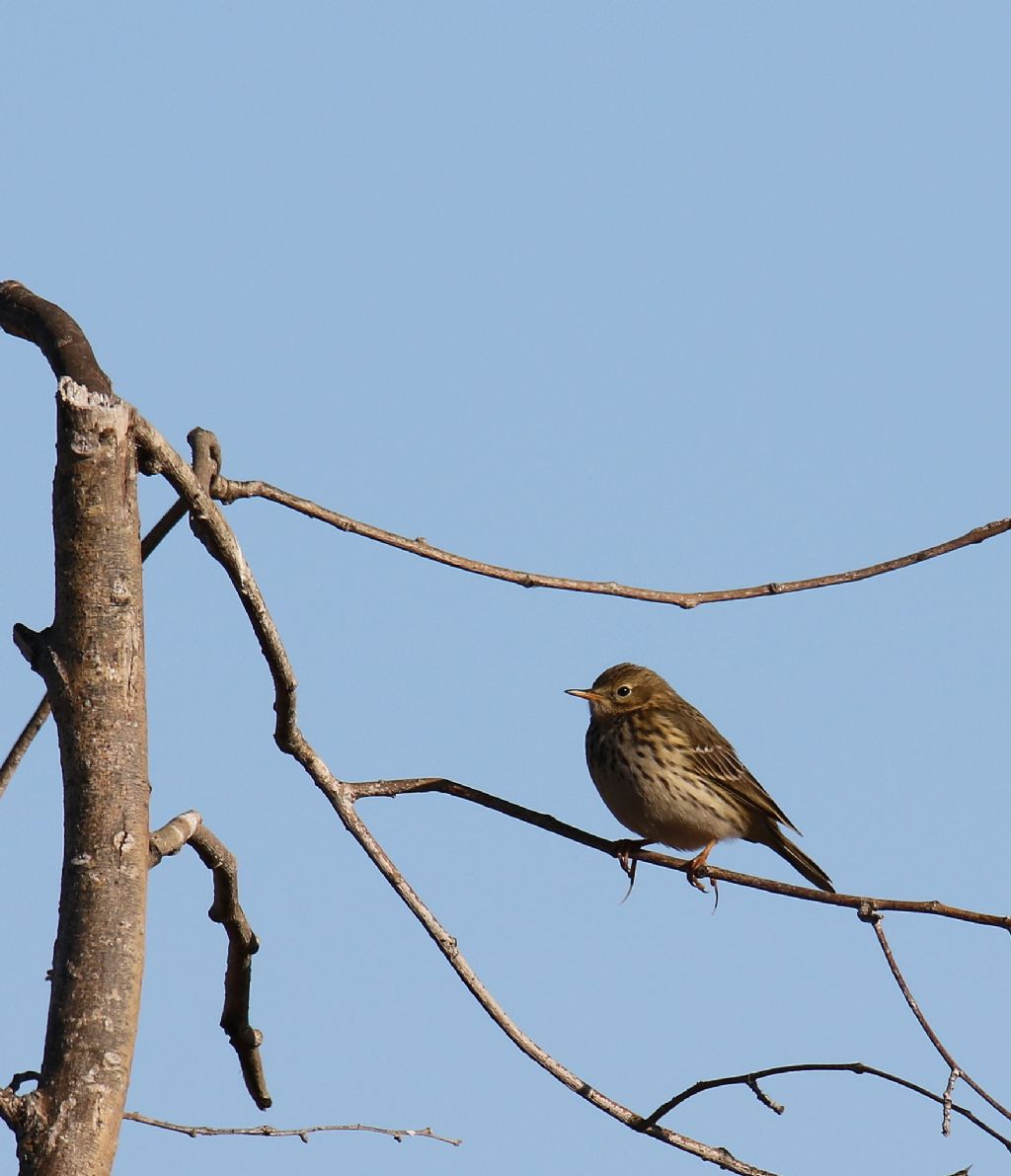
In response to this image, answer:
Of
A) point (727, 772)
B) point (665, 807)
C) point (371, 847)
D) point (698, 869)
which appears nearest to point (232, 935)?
point (371, 847)

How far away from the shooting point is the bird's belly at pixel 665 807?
28.1ft

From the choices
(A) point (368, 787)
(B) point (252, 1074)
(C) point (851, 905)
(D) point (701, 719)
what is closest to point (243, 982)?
(B) point (252, 1074)

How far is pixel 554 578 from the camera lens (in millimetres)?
4559

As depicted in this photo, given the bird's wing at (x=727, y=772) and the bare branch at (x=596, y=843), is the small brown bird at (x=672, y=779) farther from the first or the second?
the bare branch at (x=596, y=843)

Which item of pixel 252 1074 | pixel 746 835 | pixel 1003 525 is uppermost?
pixel 746 835

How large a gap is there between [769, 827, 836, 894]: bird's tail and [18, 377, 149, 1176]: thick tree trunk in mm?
5921

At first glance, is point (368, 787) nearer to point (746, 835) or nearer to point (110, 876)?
point (110, 876)

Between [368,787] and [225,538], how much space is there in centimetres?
92

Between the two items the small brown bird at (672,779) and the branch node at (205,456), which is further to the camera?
the small brown bird at (672,779)

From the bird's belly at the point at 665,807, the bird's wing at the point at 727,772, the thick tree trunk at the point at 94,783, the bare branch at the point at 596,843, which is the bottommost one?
the thick tree trunk at the point at 94,783

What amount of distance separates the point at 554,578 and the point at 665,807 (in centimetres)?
423

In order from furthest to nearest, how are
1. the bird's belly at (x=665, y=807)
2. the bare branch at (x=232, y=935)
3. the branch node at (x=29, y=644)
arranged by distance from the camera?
the bird's belly at (x=665, y=807) → the bare branch at (x=232, y=935) → the branch node at (x=29, y=644)

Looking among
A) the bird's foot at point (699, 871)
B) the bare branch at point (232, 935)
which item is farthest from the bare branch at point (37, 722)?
the bird's foot at point (699, 871)

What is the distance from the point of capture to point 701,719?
9.82 metres
